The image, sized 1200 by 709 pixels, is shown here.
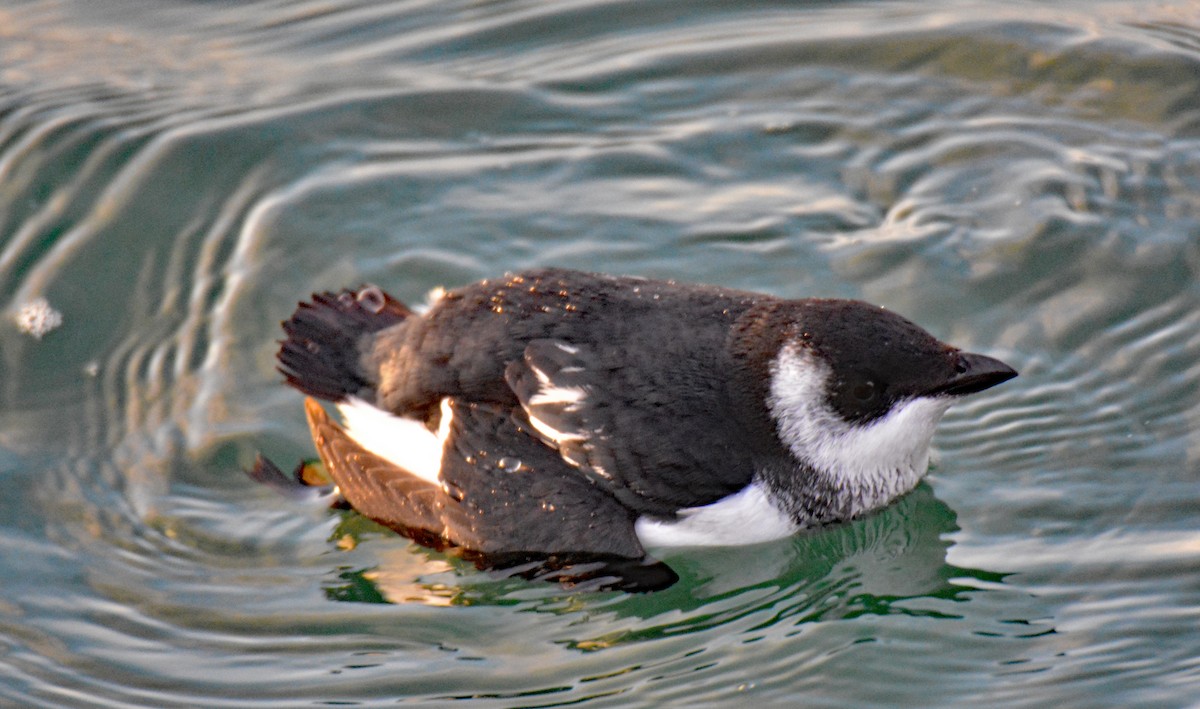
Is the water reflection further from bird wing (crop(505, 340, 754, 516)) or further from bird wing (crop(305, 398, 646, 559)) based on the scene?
bird wing (crop(505, 340, 754, 516))

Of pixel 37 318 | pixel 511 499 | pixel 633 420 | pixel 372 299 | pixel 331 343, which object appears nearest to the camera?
pixel 633 420

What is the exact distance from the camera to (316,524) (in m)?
6.32

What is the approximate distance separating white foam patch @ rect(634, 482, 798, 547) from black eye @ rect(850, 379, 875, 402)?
0.51m

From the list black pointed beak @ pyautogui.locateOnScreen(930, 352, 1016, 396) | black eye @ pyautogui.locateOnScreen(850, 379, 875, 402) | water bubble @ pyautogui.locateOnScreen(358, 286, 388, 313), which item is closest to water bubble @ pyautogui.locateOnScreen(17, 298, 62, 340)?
water bubble @ pyautogui.locateOnScreen(358, 286, 388, 313)

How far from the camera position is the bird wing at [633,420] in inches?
217

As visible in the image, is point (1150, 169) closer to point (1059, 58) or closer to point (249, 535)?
point (1059, 58)

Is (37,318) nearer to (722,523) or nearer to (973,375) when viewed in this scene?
(722,523)

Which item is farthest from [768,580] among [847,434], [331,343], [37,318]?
[37,318]

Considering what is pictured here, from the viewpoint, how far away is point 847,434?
5797 millimetres

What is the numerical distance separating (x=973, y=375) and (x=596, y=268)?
2.56 m

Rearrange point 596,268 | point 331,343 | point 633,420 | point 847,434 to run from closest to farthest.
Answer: point 633,420 < point 847,434 < point 331,343 < point 596,268

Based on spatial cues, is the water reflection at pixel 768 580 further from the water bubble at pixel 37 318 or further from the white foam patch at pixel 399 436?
the water bubble at pixel 37 318

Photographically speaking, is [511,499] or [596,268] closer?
[511,499]

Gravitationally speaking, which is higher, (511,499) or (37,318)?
(37,318)
